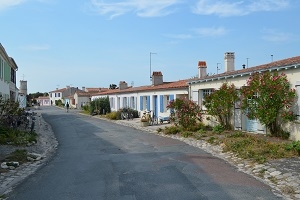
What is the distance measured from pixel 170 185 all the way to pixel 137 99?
25625mm

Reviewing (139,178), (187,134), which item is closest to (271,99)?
(187,134)

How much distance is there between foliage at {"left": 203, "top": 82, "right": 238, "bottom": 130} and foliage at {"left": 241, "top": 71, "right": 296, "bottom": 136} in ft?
6.70

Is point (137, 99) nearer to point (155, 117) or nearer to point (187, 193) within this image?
point (155, 117)

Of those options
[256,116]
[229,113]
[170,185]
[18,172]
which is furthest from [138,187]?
[229,113]

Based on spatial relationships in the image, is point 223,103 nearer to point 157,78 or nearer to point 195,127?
point 195,127

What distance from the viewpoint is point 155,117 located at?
27875 millimetres

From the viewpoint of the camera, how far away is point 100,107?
41.8 metres

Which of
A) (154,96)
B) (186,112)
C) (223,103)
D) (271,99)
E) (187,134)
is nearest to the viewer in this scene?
(271,99)

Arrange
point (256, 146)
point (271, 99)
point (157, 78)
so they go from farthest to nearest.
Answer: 1. point (157, 78)
2. point (271, 99)
3. point (256, 146)

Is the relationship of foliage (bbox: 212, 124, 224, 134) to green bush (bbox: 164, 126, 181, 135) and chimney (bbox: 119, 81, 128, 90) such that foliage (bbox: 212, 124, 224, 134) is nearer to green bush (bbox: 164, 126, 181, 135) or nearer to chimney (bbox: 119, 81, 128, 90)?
green bush (bbox: 164, 126, 181, 135)

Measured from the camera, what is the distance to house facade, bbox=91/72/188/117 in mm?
24934

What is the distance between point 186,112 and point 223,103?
2395 mm

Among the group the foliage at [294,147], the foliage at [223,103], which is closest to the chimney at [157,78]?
the foliage at [223,103]

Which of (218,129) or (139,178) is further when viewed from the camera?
(218,129)
